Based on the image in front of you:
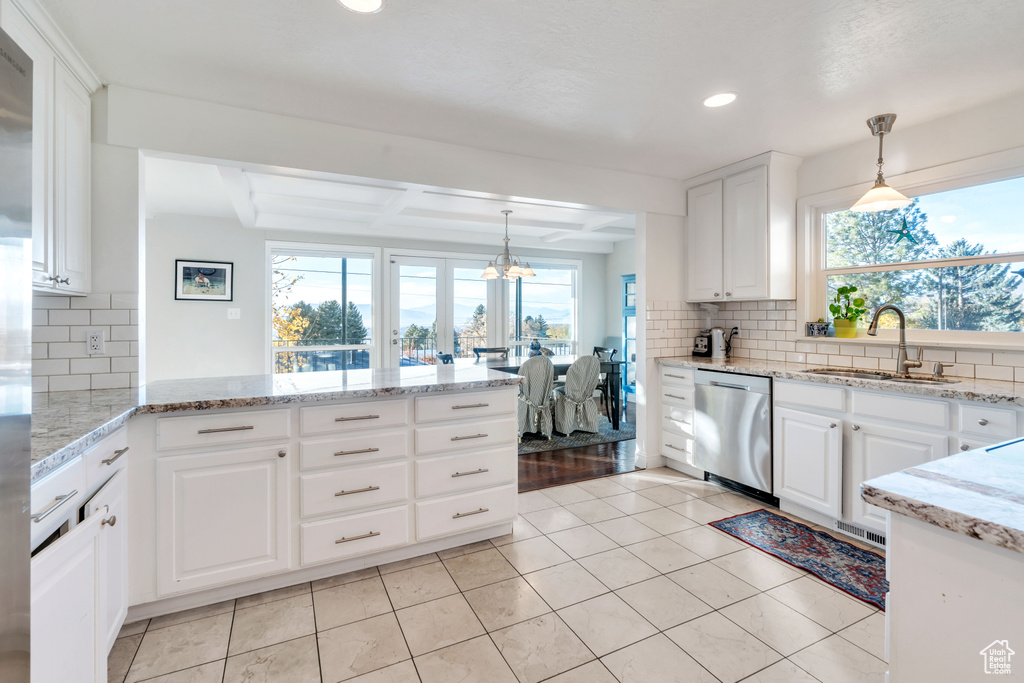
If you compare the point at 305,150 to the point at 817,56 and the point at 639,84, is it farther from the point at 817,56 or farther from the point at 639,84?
the point at 817,56

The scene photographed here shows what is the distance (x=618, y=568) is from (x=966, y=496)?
1733mm

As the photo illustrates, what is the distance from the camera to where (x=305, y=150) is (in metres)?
2.63

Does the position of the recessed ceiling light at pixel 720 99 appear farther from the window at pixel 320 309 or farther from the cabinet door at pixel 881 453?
the window at pixel 320 309

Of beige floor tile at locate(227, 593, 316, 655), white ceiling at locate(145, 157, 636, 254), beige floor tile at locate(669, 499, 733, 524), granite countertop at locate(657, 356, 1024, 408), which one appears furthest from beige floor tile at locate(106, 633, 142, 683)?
granite countertop at locate(657, 356, 1024, 408)

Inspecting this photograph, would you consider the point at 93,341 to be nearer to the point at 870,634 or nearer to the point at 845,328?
the point at 870,634

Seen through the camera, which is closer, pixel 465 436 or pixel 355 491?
pixel 355 491

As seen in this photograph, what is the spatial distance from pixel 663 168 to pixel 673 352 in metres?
1.50

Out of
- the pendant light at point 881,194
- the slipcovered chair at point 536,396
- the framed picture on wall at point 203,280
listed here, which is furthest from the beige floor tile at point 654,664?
the framed picture on wall at point 203,280

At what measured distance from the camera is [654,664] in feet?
5.49

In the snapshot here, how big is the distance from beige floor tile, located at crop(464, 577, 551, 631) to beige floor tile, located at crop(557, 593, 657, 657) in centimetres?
13

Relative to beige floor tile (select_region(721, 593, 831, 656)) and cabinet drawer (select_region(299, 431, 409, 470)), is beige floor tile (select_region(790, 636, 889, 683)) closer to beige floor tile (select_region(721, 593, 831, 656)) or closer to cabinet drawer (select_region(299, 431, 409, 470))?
beige floor tile (select_region(721, 593, 831, 656))

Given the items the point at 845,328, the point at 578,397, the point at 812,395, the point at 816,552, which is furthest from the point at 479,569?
the point at 845,328

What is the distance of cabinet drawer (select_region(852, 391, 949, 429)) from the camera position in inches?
87.3

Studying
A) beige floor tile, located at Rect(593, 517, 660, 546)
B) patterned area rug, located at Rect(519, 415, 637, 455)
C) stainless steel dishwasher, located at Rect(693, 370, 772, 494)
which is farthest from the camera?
patterned area rug, located at Rect(519, 415, 637, 455)
